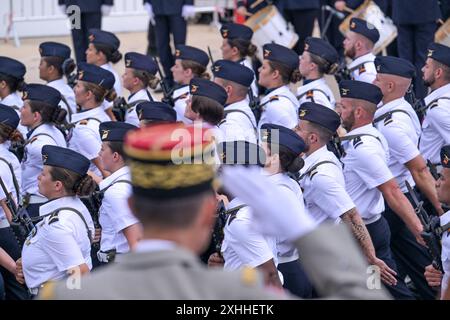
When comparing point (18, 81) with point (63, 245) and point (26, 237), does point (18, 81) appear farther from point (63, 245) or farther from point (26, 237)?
point (63, 245)

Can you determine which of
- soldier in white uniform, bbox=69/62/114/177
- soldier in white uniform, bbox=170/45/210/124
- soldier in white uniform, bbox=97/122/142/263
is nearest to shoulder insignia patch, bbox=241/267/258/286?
soldier in white uniform, bbox=97/122/142/263

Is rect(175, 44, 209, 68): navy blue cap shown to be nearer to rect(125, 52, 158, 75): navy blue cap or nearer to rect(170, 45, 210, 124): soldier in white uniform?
rect(170, 45, 210, 124): soldier in white uniform

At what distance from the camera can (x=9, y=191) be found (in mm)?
6430

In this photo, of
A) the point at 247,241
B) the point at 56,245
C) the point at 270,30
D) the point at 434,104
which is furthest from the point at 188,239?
the point at 270,30

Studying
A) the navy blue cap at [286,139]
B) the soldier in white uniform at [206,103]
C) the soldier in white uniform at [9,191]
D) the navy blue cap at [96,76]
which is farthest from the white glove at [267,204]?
the navy blue cap at [96,76]

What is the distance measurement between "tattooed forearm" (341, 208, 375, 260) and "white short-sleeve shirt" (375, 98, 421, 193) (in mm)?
1054

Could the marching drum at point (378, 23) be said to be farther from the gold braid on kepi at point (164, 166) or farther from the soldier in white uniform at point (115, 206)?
the gold braid on kepi at point (164, 166)

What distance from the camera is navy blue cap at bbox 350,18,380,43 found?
9.41 m

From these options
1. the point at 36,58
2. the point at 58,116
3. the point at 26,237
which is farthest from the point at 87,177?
the point at 36,58

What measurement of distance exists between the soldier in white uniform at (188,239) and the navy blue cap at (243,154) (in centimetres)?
294

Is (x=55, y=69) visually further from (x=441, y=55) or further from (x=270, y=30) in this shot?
(x=441, y=55)

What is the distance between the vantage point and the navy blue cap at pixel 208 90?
7266mm

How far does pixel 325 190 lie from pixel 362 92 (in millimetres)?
1209

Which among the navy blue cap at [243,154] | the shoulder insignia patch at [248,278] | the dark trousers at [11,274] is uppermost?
the shoulder insignia patch at [248,278]
